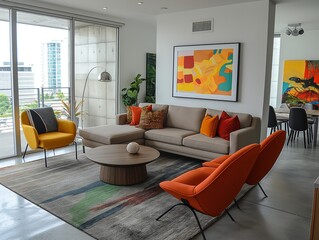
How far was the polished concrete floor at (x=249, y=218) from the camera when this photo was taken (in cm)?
282

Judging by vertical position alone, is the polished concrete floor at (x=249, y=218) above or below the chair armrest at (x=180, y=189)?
below

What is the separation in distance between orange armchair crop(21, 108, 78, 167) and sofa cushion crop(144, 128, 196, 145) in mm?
1326

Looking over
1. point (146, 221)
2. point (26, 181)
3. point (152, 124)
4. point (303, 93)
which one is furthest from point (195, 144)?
point (303, 93)

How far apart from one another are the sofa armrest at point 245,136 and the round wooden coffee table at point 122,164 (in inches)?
45.9

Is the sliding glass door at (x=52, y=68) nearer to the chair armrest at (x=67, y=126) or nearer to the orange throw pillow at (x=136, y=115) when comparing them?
the chair armrest at (x=67, y=126)

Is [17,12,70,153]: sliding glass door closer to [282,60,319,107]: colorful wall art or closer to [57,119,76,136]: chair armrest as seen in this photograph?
[57,119,76,136]: chair armrest

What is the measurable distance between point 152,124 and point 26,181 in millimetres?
2353

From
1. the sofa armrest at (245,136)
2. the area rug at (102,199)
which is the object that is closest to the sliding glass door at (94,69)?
the area rug at (102,199)

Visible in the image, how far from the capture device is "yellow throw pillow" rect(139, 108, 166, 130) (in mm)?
5551

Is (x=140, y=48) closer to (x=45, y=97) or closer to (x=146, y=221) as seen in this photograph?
(x=45, y=97)

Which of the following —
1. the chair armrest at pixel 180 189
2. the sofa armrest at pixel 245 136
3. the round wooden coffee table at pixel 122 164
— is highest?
the sofa armrest at pixel 245 136

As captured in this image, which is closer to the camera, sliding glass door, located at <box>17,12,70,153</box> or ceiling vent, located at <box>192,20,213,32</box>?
sliding glass door, located at <box>17,12,70,153</box>

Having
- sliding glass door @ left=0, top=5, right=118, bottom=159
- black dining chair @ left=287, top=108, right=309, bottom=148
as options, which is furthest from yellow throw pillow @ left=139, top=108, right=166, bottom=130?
black dining chair @ left=287, top=108, right=309, bottom=148

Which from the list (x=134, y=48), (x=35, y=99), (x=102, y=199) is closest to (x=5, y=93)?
(x=35, y=99)
